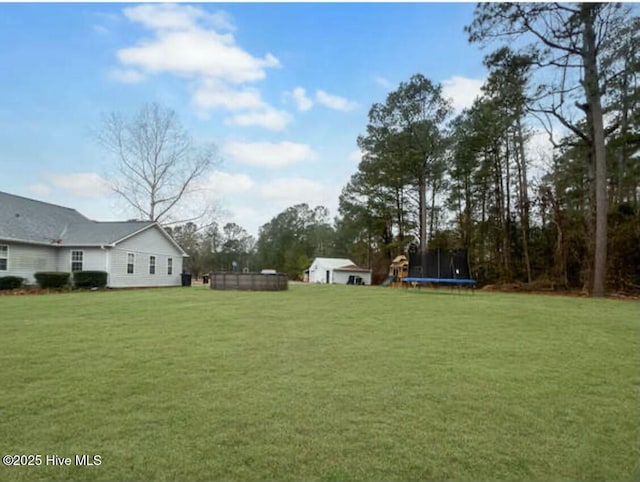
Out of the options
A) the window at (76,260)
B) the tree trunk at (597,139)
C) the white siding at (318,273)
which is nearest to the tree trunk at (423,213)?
the tree trunk at (597,139)

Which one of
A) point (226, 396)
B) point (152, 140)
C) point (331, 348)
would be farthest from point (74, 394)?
point (152, 140)

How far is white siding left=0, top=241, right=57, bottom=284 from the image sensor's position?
1486 cm

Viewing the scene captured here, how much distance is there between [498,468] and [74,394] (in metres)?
2.87

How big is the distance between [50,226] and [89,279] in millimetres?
4073

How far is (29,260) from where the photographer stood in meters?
15.6

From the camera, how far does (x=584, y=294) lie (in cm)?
1362

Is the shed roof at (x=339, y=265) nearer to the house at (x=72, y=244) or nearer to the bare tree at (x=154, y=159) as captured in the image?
the bare tree at (x=154, y=159)

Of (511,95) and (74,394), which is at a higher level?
(511,95)

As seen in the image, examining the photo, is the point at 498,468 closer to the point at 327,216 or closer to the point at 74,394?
the point at 74,394

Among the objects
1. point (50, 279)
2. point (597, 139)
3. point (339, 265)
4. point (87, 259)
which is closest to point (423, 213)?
point (597, 139)

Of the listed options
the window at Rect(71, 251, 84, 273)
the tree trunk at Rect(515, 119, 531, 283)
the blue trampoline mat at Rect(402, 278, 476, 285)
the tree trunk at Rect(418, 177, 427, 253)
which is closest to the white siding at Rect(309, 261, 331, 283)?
the tree trunk at Rect(418, 177, 427, 253)

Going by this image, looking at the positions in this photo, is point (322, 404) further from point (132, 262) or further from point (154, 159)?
point (154, 159)

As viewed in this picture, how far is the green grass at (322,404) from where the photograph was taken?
1.89 meters

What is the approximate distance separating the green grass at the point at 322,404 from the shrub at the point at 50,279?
11.5 meters
